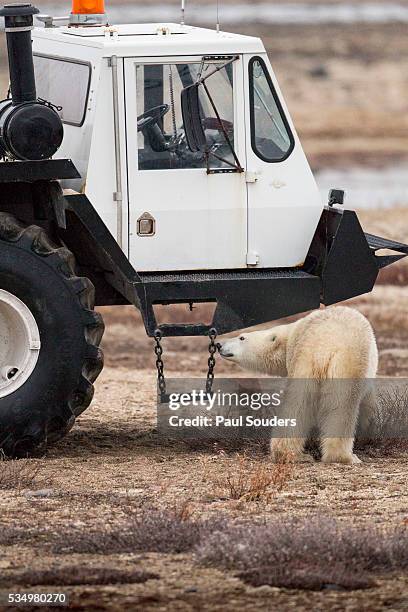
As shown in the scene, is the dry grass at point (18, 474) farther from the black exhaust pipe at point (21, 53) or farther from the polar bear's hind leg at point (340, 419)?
the black exhaust pipe at point (21, 53)

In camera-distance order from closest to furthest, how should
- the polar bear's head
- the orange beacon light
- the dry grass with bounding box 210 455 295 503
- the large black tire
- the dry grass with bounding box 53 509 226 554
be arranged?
the dry grass with bounding box 53 509 226 554 → the dry grass with bounding box 210 455 295 503 → the large black tire → the orange beacon light → the polar bear's head

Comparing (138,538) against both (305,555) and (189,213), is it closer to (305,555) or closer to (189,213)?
(305,555)

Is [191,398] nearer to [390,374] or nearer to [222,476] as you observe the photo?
[222,476]

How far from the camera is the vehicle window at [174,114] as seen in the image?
26.2 ft

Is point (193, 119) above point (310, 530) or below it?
above

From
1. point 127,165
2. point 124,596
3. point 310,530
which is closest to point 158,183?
point 127,165

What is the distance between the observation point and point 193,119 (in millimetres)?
8039

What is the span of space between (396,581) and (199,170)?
3087mm

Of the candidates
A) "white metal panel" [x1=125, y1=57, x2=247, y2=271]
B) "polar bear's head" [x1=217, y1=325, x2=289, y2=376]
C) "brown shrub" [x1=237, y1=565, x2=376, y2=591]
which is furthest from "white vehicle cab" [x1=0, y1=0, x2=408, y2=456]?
"brown shrub" [x1=237, y1=565, x2=376, y2=591]

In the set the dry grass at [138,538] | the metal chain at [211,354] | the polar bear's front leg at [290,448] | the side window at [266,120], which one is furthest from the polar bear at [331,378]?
the dry grass at [138,538]

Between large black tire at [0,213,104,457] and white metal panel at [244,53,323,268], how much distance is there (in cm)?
112

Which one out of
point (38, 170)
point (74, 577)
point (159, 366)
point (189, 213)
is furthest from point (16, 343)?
point (74, 577)

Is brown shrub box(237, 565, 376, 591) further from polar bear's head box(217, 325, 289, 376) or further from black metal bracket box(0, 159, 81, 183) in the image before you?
polar bear's head box(217, 325, 289, 376)

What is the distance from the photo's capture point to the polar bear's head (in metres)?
8.92
